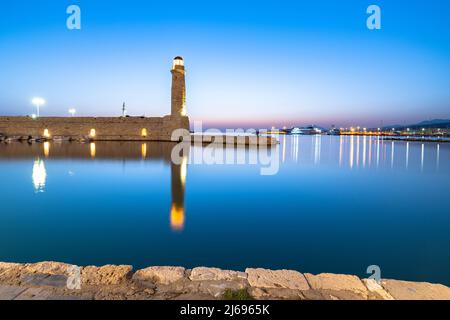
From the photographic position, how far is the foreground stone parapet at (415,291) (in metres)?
2.57

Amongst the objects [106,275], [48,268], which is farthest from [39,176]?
[106,275]

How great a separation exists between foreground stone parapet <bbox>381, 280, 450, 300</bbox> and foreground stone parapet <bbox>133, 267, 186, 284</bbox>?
5.93 feet

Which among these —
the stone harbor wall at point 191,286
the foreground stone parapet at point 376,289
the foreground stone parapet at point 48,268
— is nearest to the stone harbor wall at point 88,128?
the foreground stone parapet at point 48,268

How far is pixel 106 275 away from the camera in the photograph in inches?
114

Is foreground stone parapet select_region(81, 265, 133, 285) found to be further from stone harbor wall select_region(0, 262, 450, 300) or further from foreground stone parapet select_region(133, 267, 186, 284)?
foreground stone parapet select_region(133, 267, 186, 284)

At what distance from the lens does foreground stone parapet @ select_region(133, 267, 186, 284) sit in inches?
112

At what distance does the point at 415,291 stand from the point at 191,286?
73.9 inches

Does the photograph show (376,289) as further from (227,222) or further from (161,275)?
(227,222)

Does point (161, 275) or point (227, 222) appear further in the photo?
point (227, 222)
